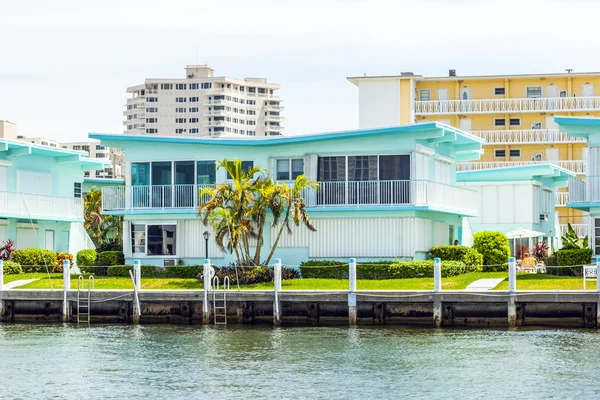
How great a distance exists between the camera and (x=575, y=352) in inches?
1344

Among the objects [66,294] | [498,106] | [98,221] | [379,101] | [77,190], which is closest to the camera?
[66,294]

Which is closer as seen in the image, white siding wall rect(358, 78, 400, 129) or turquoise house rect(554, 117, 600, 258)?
turquoise house rect(554, 117, 600, 258)

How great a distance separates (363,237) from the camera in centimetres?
5059

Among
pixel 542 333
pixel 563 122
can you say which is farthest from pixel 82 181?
pixel 542 333

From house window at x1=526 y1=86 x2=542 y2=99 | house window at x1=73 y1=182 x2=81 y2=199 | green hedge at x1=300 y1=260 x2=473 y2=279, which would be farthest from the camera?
house window at x1=526 y1=86 x2=542 y2=99

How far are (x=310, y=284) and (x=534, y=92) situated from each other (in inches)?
2145

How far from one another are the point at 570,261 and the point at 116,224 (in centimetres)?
2902

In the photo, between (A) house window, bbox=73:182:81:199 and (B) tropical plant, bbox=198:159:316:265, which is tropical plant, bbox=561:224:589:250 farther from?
(A) house window, bbox=73:182:81:199

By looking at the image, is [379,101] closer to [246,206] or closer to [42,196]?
[42,196]

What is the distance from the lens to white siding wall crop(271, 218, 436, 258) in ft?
164

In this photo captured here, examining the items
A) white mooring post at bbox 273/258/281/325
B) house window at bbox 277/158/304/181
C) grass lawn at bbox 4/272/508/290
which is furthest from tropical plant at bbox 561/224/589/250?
white mooring post at bbox 273/258/281/325

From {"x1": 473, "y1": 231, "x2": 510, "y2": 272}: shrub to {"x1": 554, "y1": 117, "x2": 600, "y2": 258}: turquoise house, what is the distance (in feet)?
15.1

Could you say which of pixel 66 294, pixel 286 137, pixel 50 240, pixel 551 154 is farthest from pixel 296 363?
pixel 551 154

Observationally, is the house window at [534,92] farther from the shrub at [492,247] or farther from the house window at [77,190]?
the shrub at [492,247]
